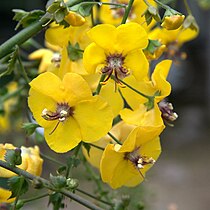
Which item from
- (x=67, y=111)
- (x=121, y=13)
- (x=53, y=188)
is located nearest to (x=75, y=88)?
(x=67, y=111)

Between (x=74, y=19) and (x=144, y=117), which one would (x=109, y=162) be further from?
(x=74, y=19)

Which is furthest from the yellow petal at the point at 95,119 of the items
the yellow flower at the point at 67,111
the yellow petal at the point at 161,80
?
the yellow petal at the point at 161,80

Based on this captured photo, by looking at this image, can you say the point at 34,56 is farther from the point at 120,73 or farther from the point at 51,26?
the point at 120,73

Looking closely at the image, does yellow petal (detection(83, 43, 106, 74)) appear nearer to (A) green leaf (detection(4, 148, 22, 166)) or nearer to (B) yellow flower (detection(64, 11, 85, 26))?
(B) yellow flower (detection(64, 11, 85, 26))

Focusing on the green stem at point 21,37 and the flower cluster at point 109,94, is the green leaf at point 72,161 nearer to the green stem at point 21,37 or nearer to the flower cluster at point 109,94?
the flower cluster at point 109,94

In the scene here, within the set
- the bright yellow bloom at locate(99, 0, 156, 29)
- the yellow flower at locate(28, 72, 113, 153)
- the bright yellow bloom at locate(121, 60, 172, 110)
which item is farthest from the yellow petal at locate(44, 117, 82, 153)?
the bright yellow bloom at locate(99, 0, 156, 29)

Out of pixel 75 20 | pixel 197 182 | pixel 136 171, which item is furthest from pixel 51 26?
pixel 197 182
